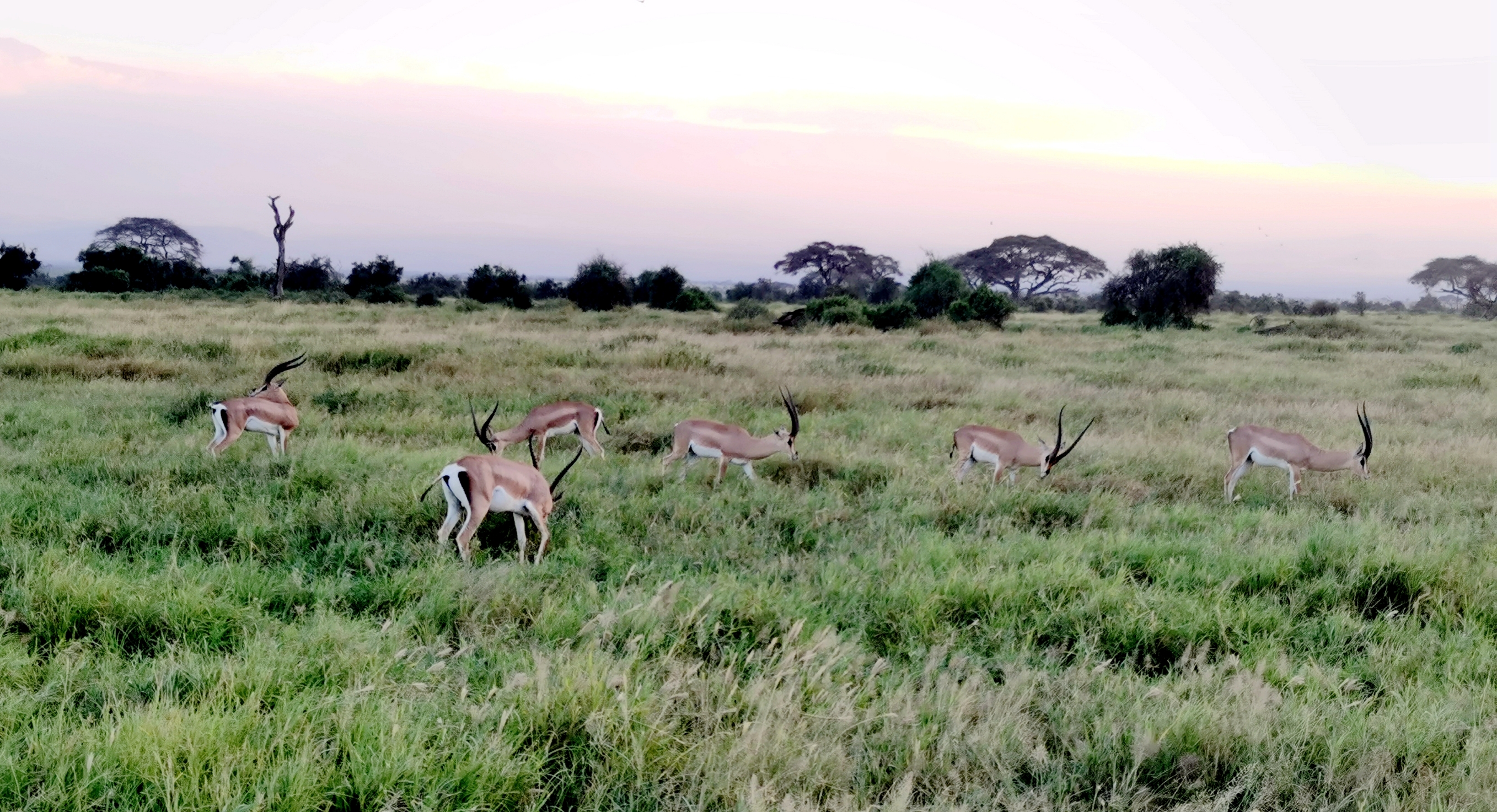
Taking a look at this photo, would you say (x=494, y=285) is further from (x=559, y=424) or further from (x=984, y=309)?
(x=559, y=424)

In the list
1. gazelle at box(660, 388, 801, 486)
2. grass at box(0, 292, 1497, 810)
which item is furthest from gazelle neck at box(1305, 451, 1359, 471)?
gazelle at box(660, 388, 801, 486)

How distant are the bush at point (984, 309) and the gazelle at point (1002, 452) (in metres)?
23.9

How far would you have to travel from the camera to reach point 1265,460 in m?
8.64

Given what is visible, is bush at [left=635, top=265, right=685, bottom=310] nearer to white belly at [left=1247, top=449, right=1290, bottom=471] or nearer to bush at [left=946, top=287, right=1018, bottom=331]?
bush at [left=946, top=287, right=1018, bottom=331]

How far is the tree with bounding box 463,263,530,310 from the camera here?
4219 cm

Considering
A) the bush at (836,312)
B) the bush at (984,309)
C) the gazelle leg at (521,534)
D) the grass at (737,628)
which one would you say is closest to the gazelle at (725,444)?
the grass at (737,628)

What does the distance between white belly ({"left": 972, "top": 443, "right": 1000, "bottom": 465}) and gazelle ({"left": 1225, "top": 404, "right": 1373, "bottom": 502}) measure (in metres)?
2.28

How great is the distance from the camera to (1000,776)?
10.3ft

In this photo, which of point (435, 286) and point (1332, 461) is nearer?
point (1332, 461)

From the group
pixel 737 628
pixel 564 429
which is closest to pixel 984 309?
pixel 564 429

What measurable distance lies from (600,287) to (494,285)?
7.35 meters

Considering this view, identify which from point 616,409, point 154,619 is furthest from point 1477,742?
point 616,409

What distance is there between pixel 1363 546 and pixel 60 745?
7.30 meters

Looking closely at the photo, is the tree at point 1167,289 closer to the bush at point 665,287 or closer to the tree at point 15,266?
the bush at point 665,287
